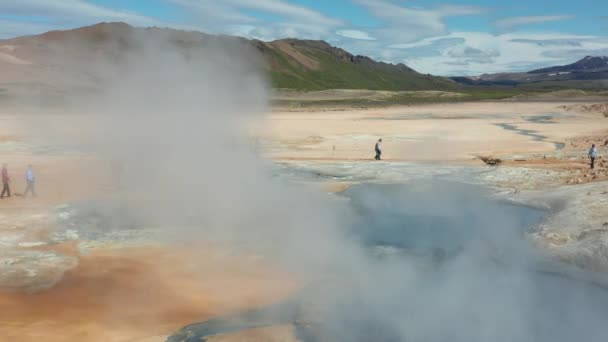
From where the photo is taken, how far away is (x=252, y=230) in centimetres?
1394

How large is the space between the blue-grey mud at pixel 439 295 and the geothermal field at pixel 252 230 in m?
0.04

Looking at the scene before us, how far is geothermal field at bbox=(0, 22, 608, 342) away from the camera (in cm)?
855

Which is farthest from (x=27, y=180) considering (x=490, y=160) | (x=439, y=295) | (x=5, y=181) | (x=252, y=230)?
(x=490, y=160)

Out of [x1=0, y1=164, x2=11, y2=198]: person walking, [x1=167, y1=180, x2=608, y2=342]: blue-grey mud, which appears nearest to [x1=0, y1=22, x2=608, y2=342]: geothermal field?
[x1=167, y1=180, x2=608, y2=342]: blue-grey mud

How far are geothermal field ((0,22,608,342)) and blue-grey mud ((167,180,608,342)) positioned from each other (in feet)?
0.15

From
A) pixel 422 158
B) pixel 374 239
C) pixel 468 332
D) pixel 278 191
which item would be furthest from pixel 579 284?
pixel 422 158

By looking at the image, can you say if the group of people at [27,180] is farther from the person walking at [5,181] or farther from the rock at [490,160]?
the rock at [490,160]

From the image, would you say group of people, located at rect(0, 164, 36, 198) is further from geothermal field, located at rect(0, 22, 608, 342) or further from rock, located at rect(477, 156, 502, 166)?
rock, located at rect(477, 156, 502, 166)

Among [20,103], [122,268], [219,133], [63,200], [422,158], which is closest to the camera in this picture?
[122,268]

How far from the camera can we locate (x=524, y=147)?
32.2m

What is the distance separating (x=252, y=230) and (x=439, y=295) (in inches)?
227

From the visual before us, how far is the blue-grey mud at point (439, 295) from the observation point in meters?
7.97

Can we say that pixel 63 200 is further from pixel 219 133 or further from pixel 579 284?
pixel 579 284

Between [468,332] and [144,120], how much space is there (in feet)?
47.5
